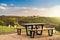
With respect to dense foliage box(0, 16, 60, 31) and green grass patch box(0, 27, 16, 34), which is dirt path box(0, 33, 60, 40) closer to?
green grass patch box(0, 27, 16, 34)

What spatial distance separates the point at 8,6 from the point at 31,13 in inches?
25.5

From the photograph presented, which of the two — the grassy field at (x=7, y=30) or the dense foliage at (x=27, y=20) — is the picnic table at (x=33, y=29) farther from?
the grassy field at (x=7, y=30)

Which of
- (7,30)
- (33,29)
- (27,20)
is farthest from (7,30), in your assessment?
(33,29)

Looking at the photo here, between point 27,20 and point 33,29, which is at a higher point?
point 27,20

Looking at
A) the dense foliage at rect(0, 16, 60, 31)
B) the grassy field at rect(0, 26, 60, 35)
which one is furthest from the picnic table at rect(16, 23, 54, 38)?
the grassy field at rect(0, 26, 60, 35)

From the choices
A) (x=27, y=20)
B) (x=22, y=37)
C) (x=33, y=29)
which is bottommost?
(x=22, y=37)

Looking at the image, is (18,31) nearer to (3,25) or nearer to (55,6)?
(3,25)

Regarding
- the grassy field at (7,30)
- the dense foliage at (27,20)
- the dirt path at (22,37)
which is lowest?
the dirt path at (22,37)

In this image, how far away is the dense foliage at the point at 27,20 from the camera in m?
4.31

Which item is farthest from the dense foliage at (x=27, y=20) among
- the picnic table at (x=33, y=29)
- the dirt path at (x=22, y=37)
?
the dirt path at (x=22, y=37)

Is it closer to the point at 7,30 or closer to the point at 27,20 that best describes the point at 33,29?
the point at 27,20

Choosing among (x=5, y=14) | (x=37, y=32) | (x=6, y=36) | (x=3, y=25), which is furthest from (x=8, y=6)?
(x=37, y=32)

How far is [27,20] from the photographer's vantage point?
4.43 m

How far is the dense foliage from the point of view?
4309mm
